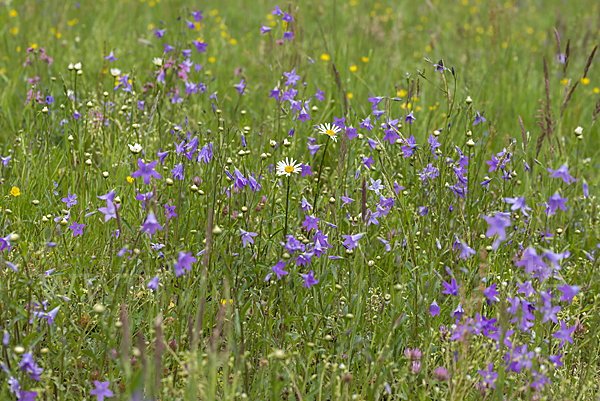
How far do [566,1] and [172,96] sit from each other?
23.3 feet

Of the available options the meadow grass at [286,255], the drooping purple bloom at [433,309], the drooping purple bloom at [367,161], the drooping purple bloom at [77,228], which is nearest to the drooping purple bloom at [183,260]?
the meadow grass at [286,255]

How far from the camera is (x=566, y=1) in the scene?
328 inches

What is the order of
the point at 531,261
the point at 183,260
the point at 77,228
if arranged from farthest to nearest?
1. the point at 77,228
2. the point at 183,260
3. the point at 531,261

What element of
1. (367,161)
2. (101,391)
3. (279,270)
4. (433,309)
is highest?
(367,161)

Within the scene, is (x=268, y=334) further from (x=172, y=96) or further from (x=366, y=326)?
(x=172, y=96)

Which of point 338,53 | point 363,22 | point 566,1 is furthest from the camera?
point 566,1

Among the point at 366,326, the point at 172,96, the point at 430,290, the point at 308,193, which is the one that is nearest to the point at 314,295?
the point at 366,326

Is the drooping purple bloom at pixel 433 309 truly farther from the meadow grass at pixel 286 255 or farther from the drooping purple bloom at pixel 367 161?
the drooping purple bloom at pixel 367 161

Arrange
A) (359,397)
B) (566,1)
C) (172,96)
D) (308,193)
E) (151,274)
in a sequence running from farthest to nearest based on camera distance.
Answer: (566,1) → (172,96) → (308,193) → (151,274) → (359,397)

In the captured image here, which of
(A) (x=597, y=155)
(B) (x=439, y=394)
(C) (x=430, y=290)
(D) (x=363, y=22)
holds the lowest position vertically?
(B) (x=439, y=394)

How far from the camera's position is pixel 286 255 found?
185cm

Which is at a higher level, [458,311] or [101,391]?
[458,311]

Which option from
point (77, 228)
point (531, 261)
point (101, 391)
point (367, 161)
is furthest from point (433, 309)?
point (77, 228)

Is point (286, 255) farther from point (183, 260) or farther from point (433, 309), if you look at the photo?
point (433, 309)
